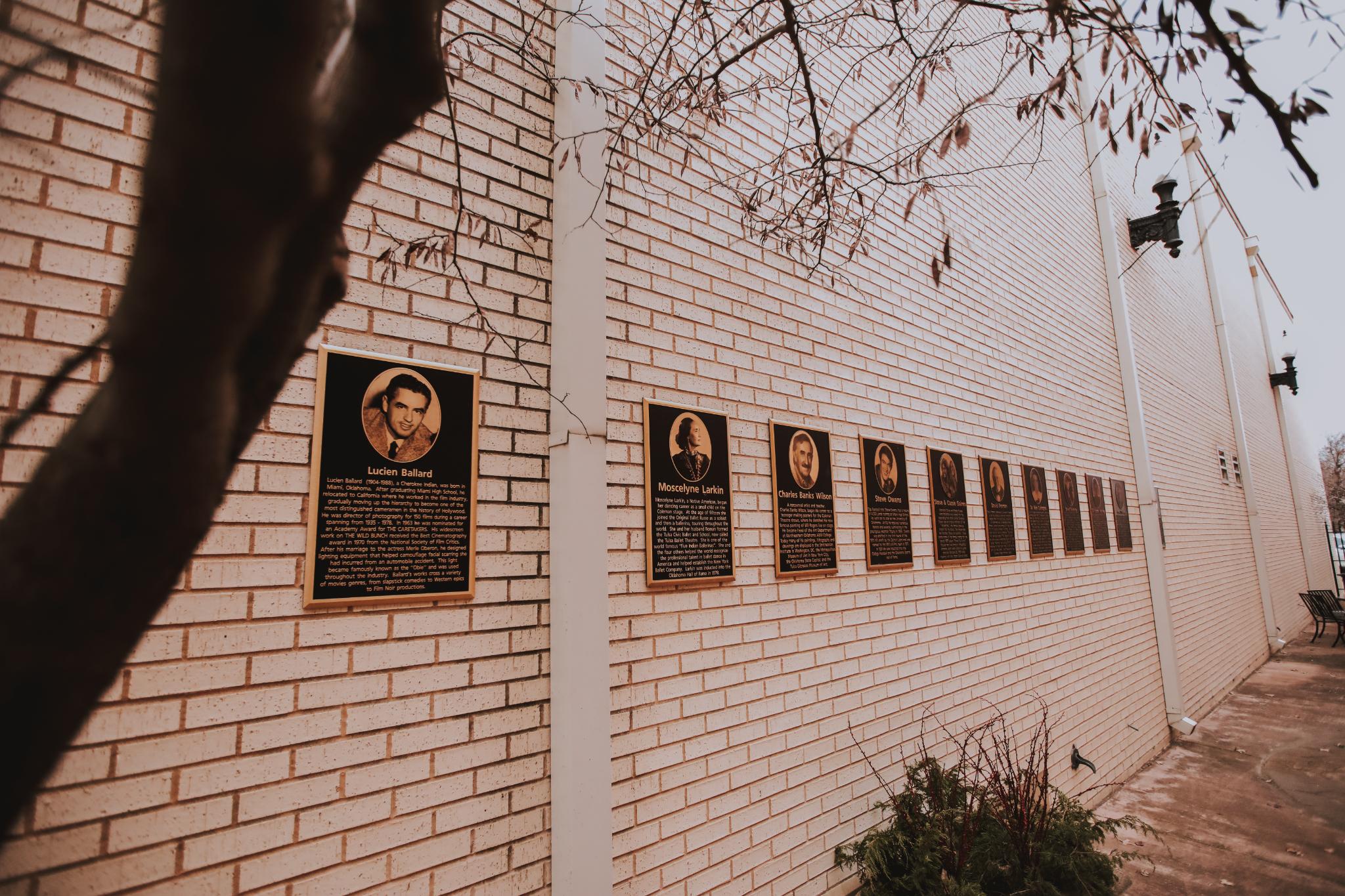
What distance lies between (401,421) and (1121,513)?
8.73m

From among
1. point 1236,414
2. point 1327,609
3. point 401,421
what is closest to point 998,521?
point 401,421

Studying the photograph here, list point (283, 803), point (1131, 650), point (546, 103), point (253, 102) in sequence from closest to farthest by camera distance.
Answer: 1. point (253, 102)
2. point (283, 803)
3. point (546, 103)
4. point (1131, 650)

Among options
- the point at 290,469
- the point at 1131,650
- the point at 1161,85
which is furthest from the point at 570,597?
the point at 1131,650

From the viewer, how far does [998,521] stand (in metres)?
5.70

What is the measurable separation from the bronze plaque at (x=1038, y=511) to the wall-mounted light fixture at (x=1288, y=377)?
19.0 meters

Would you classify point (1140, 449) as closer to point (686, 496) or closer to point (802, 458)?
→ point (802, 458)

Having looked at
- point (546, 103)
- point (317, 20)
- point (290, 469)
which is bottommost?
point (290, 469)

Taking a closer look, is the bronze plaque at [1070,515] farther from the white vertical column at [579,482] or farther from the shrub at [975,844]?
the white vertical column at [579,482]

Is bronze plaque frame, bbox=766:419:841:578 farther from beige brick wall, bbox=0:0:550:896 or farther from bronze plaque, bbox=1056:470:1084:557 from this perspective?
bronze plaque, bbox=1056:470:1084:557

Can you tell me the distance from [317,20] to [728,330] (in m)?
3.10

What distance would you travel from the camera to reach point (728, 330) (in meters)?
3.70

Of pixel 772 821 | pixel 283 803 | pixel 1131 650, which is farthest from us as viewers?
pixel 1131 650

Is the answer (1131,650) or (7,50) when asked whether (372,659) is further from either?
(1131,650)

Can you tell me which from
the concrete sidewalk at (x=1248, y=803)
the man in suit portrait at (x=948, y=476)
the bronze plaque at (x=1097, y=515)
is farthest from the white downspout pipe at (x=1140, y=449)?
the man in suit portrait at (x=948, y=476)
